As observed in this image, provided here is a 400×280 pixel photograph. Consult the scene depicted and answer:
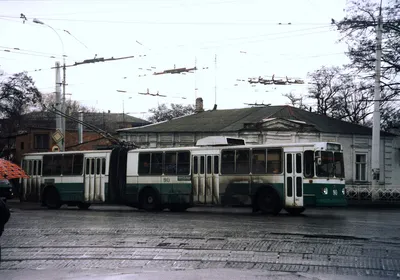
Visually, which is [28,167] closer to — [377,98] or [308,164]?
[308,164]

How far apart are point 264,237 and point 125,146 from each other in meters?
14.7

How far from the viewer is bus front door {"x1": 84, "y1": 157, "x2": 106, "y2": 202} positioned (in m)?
27.0

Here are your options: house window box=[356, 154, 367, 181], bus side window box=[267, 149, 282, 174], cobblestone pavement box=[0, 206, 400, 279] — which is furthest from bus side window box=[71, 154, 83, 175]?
house window box=[356, 154, 367, 181]

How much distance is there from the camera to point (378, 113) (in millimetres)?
35156

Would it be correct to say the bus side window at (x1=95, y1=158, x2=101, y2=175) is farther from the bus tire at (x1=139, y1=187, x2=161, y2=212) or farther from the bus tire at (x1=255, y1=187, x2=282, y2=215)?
the bus tire at (x1=255, y1=187, x2=282, y2=215)

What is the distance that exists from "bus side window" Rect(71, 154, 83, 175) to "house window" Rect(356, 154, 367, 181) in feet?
77.9

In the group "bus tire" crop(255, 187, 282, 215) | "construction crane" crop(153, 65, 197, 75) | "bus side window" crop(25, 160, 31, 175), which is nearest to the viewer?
"bus tire" crop(255, 187, 282, 215)

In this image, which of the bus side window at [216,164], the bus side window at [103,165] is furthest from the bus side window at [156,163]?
the bus side window at [216,164]

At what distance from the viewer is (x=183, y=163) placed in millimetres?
24781

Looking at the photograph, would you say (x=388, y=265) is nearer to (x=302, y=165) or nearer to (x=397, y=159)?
(x=302, y=165)

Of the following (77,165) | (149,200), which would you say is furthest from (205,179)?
(77,165)

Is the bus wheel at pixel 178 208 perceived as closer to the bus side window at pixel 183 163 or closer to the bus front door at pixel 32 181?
the bus side window at pixel 183 163

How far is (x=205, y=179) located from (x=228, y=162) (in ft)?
4.40

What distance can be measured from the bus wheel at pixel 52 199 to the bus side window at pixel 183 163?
7.59 metres
